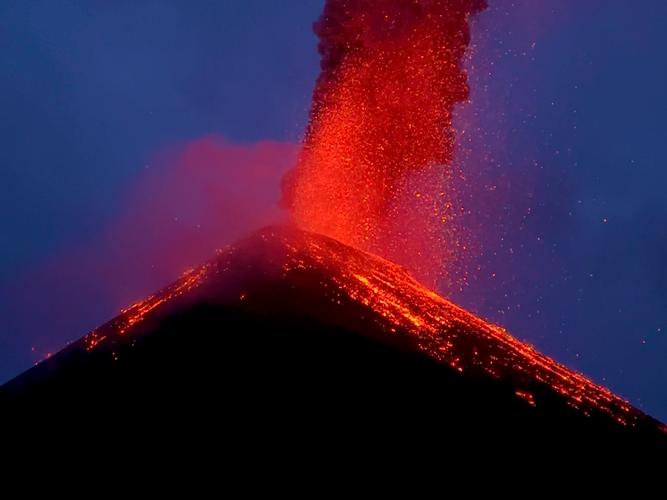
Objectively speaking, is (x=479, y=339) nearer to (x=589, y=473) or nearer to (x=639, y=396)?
(x=589, y=473)

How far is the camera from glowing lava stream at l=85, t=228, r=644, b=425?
4.69 meters

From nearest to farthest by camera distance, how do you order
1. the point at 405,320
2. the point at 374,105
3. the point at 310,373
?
1. the point at 310,373
2. the point at 405,320
3. the point at 374,105

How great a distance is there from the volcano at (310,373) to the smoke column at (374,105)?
1173 centimetres

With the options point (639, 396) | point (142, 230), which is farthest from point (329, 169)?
point (639, 396)

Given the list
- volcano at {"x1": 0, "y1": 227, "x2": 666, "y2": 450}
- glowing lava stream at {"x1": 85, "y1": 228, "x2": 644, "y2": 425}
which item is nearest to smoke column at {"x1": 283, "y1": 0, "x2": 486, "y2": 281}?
glowing lava stream at {"x1": 85, "y1": 228, "x2": 644, "y2": 425}

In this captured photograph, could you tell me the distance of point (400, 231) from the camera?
40719 millimetres

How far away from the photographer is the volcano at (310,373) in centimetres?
357

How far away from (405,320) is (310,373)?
1636 millimetres

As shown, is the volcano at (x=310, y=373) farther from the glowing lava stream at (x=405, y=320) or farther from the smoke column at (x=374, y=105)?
the smoke column at (x=374, y=105)

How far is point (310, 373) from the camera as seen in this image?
12.6ft

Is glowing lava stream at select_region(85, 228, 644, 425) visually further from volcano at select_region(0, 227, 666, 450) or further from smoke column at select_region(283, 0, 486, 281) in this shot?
smoke column at select_region(283, 0, 486, 281)

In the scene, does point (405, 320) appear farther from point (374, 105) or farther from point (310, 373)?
point (374, 105)

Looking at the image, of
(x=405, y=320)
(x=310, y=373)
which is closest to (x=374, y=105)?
(x=405, y=320)

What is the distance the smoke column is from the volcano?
11728 mm
